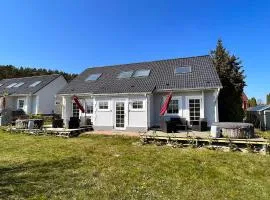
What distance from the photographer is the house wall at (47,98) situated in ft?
91.3

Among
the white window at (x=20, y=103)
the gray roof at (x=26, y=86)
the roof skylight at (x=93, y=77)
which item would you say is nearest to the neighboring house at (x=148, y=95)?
the roof skylight at (x=93, y=77)

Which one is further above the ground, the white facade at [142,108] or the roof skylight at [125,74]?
the roof skylight at [125,74]

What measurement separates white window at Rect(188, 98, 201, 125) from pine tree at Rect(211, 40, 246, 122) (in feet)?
18.5

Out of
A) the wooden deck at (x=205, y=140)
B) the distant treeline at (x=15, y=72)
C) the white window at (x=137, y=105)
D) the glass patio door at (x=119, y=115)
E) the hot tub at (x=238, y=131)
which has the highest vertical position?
the distant treeline at (x=15, y=72)

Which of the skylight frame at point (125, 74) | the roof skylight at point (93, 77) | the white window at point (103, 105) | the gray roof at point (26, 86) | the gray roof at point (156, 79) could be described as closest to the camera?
the gray roof at point (156, 79)

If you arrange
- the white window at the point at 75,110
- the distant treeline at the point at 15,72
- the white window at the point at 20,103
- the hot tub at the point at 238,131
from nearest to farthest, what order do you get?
the hot tub at the point at 238,131 < the white window at the point at 75,110 < the white window at the point at 20,103 < the distant treeline at the point at 15,72

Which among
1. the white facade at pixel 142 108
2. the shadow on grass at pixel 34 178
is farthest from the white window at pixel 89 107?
the shadow on grass at pixel 34 178

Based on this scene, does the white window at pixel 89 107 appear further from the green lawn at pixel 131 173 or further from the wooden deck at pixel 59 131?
the green lawn at pixel 131 173

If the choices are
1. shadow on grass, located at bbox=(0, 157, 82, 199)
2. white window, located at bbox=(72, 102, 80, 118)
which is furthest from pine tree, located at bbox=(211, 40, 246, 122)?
shadow on grass, located at bbox=(0, 157, 82, 199)

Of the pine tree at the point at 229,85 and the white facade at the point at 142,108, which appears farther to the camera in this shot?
the pine tree at the point at 229,85

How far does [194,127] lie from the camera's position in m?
14.8

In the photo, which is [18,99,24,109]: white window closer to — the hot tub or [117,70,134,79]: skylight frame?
[117,70,134,79]: skylight frame

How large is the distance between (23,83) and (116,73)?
1781cm

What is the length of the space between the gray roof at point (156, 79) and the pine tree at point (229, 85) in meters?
3.77
